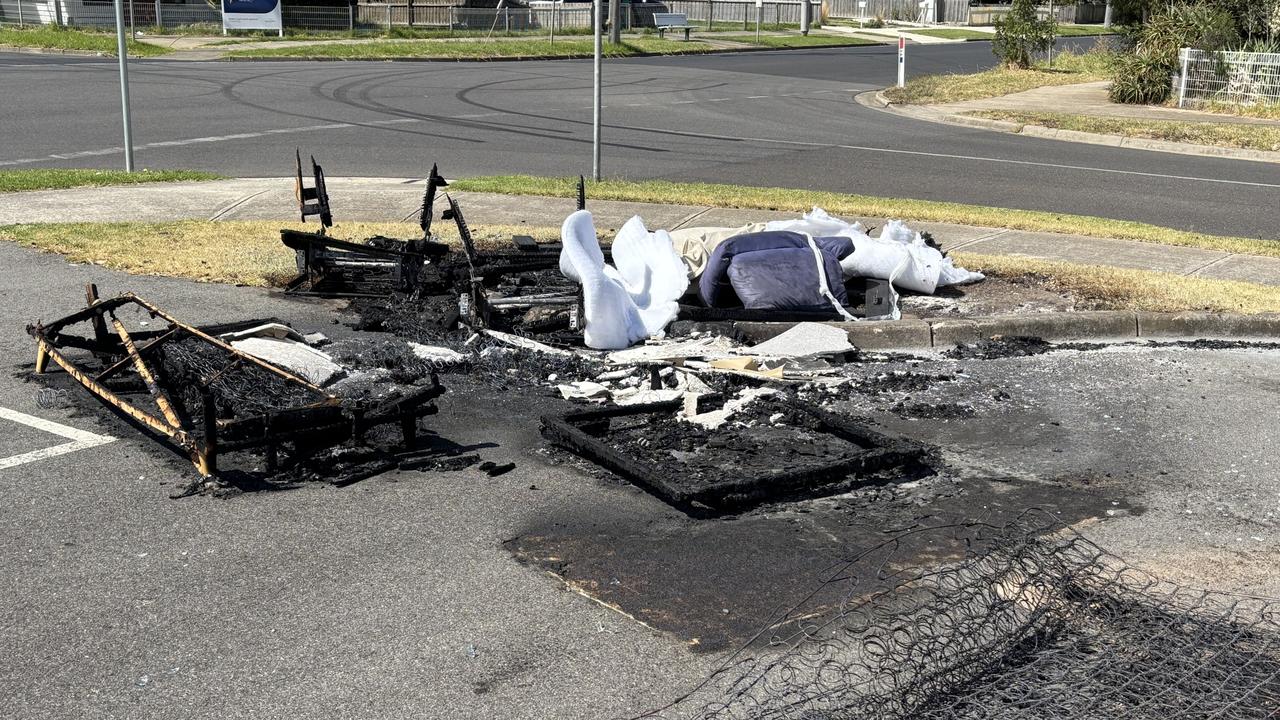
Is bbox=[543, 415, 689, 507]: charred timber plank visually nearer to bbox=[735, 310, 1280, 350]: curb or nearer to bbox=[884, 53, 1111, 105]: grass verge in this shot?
bbox=[735, 310, 1280, 350]: curb

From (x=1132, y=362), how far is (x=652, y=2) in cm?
5499

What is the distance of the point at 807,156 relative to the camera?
18.3m

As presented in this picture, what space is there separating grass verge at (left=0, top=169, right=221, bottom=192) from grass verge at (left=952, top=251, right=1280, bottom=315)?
9.03 m

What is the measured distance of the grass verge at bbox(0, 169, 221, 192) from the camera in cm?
1375

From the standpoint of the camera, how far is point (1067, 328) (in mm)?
9016

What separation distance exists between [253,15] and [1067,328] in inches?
1432

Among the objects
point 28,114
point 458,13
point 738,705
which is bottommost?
point 738,705

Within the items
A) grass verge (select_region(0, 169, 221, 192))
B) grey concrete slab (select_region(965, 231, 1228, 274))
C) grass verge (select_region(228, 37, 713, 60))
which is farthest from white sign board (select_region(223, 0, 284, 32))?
grey concrete slab (select_region(965, 231, 1228, 274))

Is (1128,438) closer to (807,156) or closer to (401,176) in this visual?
(401,176)

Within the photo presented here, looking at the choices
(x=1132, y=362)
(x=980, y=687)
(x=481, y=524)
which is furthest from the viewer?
(x=1132, y=362)

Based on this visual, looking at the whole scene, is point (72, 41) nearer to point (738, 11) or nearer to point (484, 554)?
point (738, 11)

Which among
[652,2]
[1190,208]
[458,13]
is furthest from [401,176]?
[652,2]

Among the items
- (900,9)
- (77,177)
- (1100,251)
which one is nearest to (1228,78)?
(1100,251)

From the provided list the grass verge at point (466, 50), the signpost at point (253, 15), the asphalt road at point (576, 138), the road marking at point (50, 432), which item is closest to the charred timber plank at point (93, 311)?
the road marking at point (50, 432)
